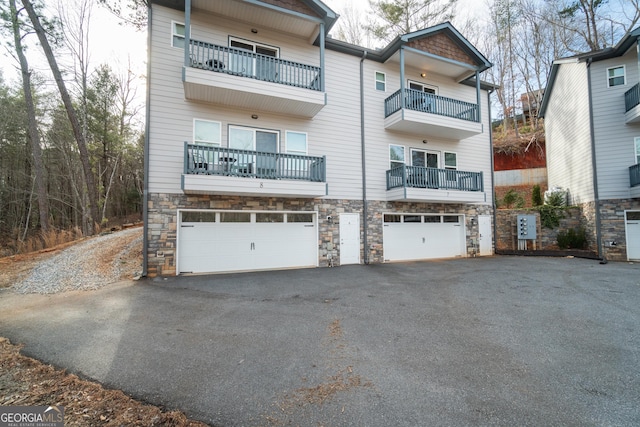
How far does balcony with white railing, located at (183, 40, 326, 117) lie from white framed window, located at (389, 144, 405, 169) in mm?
3698

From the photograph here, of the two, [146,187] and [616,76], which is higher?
[616,76]

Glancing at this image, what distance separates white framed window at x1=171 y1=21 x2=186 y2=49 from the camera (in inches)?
329

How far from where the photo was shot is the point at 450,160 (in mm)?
12336

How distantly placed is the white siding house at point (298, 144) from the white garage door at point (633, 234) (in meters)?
4.81

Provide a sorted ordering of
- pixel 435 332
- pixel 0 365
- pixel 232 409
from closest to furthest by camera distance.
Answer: pixel 232 409
pixel 0 365
pixel 435 332

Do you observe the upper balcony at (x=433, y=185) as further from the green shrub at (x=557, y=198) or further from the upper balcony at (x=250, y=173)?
the green shrub at (x=557, y=198)

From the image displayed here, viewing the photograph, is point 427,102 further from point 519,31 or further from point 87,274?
point 519,31

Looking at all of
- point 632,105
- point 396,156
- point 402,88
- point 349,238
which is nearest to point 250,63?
point 402,88

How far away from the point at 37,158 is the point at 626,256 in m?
25.1

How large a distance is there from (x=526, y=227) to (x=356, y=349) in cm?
1292

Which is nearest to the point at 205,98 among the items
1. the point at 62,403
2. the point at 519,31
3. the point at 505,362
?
the point at 62,403

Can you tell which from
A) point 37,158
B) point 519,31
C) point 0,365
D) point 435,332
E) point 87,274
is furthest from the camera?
point 519,31

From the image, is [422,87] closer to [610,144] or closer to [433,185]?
[433,185]

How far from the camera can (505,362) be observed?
322 cm
